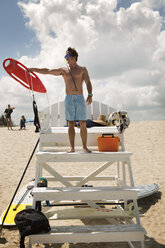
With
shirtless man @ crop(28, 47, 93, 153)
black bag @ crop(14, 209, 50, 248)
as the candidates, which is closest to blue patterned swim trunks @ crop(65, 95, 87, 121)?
shirtless man @ crop(28, 47, 93, 153)

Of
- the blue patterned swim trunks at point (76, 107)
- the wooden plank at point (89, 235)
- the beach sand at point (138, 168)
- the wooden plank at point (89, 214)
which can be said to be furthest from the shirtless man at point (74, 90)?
the beach sand at point (138, 168)

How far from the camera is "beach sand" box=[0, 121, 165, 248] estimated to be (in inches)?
160

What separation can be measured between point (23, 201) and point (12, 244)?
132cm

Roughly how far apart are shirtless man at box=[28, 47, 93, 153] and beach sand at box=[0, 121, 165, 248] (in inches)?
72.3

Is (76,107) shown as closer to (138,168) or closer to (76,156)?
(76,156)

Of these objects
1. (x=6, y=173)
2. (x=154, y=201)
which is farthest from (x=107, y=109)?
(x=6, y=173)

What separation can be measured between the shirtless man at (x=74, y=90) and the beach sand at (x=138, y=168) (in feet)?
6.02

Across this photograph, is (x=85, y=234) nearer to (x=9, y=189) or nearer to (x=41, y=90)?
(x=41, y=90)

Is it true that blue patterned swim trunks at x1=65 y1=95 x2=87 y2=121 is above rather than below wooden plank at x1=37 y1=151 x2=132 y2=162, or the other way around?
above

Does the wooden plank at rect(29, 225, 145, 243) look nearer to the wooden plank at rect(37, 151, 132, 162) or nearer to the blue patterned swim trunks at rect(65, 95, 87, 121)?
the wooden plank at rect(37, 151, 132, 162)

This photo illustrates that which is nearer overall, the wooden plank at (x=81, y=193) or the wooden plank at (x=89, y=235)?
the wooden plank at (x=89, y=235)

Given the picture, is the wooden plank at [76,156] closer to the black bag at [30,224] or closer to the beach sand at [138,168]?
the black bag at [30,224]

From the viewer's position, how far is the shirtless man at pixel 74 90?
3846 mm

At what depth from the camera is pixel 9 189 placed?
6691 mm
